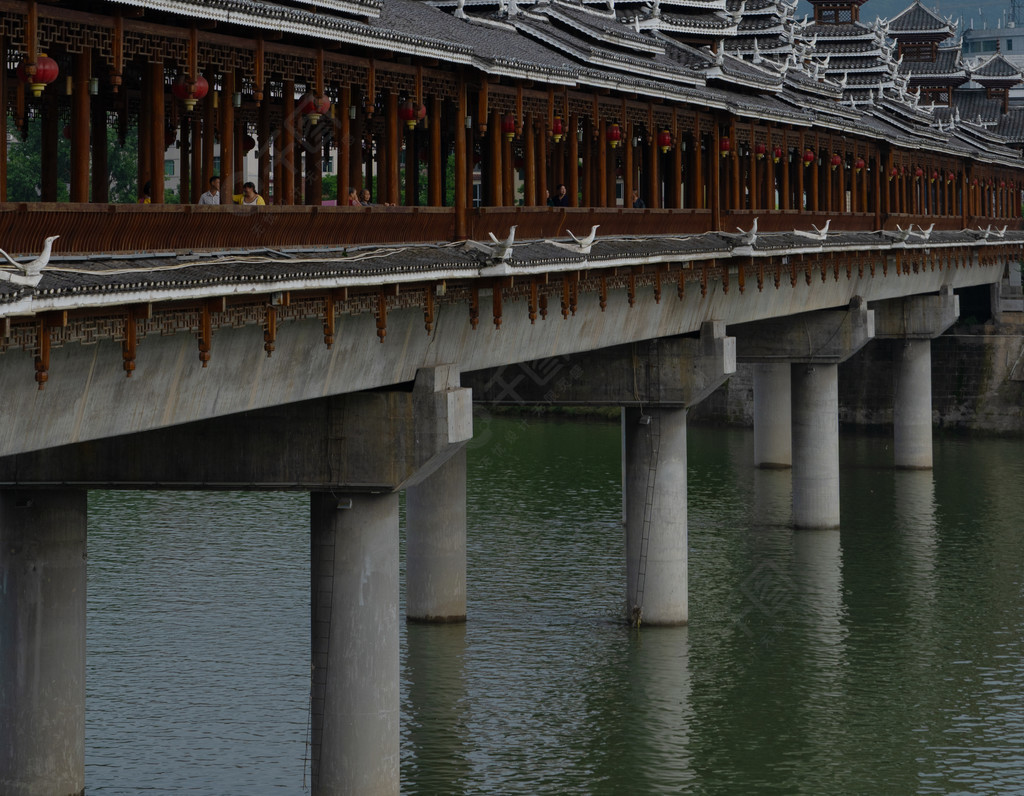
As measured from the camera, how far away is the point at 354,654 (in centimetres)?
2352

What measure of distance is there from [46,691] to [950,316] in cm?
4469

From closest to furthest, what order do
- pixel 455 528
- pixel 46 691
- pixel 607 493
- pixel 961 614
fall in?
pixel 46 691, pixel 455 528, pixel 961 614, pixel 607 493

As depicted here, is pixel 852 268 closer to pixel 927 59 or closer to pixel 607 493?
pixel 607 493

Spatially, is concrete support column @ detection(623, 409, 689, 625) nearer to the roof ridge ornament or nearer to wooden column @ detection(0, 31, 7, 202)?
wooden column @ detection(0, 31, 7, 202)

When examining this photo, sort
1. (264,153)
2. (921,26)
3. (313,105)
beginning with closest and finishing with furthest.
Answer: (313,105)
(264,153)
(921,26)

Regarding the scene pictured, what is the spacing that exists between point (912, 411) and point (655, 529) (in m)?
28.5

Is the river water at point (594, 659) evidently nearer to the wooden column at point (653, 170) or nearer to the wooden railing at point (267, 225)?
the wooden railing at point (267, 225)

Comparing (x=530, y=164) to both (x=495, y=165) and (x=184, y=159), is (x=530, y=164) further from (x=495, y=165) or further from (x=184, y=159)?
(x=184, y=159)

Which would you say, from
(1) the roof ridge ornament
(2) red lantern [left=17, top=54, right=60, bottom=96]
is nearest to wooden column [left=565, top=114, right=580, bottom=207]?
(2) red lantern [left=17, top=54, right=60, bottom=96]

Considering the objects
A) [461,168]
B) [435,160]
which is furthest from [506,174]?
[461,168]

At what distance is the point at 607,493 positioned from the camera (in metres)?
53.9

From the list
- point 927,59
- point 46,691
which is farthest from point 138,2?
point 927,59

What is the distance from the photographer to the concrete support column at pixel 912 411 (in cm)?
6131

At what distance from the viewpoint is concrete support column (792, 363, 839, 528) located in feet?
159
